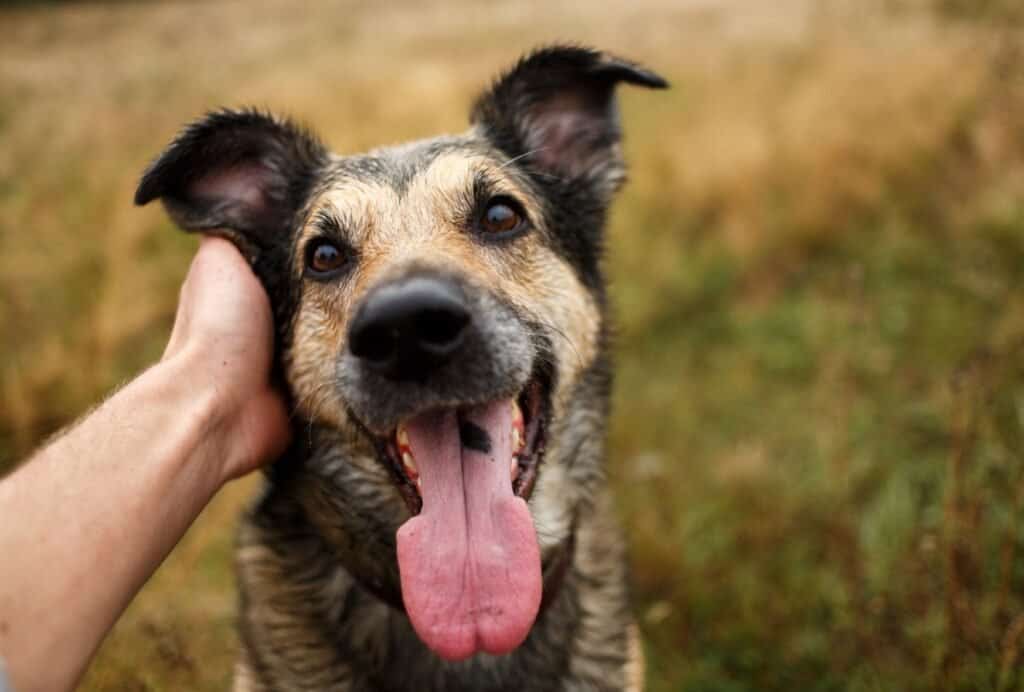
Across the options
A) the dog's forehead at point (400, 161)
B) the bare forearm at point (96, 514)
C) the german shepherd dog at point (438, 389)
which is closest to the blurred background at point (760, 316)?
the bare forearm at point (96, 514)

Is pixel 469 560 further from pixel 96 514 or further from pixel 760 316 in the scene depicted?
pixel 760 316

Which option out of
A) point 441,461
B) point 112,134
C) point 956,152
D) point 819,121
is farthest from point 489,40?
point 441,461

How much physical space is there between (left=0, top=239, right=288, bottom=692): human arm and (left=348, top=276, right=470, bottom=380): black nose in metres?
0.59

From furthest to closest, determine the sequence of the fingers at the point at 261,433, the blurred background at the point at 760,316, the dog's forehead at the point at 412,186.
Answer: the blurred background at the point at 760,316, the dog's forehead at the point at 412,186, the fingers at the point at 261,433

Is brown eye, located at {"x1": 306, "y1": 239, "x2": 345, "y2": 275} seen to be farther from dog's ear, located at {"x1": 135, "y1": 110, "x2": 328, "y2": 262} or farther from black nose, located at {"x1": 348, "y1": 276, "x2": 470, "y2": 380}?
black nose, located at {"x1": 348, "y1": 276, "x2": 470, "y2": 380}

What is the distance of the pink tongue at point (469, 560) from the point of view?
7.21 feet

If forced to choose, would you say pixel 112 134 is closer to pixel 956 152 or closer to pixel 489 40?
pixel 489 40

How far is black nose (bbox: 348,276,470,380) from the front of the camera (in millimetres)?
→ 2088

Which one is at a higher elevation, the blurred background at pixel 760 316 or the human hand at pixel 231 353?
the human hand at pixel 231 353

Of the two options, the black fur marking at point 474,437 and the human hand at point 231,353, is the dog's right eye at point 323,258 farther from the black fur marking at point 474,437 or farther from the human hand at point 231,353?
the black fur marking at point 474,437

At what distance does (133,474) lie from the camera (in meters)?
2.06

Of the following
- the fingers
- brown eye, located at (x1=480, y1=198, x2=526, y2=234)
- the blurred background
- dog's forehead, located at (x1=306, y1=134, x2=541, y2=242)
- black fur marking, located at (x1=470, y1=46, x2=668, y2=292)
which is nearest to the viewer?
the fingers

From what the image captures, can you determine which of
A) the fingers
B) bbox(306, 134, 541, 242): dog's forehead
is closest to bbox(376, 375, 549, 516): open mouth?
the fingers

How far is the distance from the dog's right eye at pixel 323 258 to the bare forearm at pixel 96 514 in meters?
0.62
